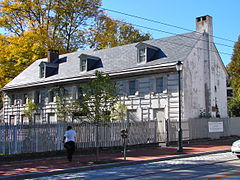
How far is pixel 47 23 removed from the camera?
134ft

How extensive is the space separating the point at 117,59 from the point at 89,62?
10.1ft

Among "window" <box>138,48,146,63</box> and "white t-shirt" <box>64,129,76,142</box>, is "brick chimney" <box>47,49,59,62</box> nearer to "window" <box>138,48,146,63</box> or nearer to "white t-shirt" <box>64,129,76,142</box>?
"window" <box>138,48,146,63</box>

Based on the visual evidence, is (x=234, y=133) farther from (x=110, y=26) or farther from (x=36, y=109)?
(x=110, y=26)

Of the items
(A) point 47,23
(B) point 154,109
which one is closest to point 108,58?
(B) point 154,109

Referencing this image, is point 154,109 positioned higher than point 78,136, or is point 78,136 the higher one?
point 154,109

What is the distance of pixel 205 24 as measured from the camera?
29156 millimetres

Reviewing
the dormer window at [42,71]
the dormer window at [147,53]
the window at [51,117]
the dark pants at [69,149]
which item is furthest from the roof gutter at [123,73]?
the dark pants at [69,149]

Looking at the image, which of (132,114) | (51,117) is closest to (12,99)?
(51,117)

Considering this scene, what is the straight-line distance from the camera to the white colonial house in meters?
25.9

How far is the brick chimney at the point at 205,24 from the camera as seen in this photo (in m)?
29.0

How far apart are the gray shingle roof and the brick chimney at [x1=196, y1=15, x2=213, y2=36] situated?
1273 millimetres

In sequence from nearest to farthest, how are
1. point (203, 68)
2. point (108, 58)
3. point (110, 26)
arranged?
point (203, 68)
point (108, 58)
point (110, 26)

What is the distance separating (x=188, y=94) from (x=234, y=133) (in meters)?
6.47

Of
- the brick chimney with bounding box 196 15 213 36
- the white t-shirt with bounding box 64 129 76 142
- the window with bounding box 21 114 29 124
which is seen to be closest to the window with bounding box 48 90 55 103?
the window with bounding box 21 114 29 124
